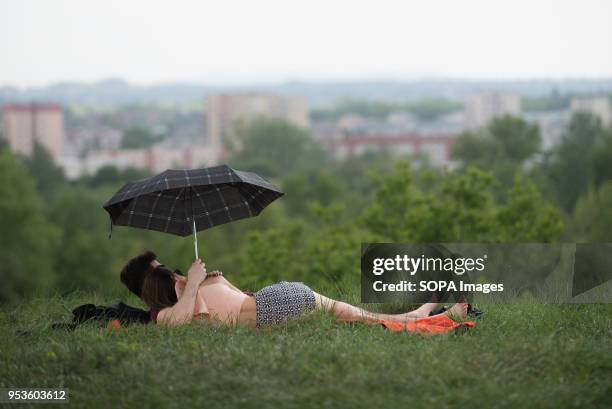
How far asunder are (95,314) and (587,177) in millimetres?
77824

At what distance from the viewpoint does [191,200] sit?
731 cm

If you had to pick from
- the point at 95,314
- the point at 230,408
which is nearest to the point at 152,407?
the point at 230,408

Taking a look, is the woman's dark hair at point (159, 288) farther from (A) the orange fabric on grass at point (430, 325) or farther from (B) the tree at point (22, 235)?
(B) the tree at point (22, 235)

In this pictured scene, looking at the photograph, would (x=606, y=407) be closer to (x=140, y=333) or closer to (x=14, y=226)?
(x=140, y=333)

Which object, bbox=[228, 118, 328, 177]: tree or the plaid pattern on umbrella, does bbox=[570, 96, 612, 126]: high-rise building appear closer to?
bbox=[228, 118, 328, 177]: tree

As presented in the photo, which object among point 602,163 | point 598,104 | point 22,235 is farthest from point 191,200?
point 598,104

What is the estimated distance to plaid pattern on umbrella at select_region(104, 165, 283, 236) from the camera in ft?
22.9

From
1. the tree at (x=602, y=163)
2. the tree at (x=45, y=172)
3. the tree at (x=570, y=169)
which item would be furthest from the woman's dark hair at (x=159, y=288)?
the tree at (x=45, y=172)

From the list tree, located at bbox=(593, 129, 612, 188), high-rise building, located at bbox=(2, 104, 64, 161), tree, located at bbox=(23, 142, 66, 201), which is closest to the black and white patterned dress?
tree, located at bbox=(593, 129, 612, 188)

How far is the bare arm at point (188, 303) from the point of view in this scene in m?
6.70

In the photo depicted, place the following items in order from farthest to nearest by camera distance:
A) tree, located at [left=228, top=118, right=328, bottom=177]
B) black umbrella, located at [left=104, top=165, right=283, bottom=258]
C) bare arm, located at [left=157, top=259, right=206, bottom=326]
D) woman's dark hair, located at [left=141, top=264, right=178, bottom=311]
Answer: tree, located at [left=228, top=118, right=328, bottom=177] → black umbrella, located at [left=104, top=165, right=283, bottom=258] → woman's dark hair, located at [left=141, top=264, right=178, bottom=311] → bare arm, located at [left=157, top=259, right=206, bottom=326]

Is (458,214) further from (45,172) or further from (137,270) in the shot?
(45,172)

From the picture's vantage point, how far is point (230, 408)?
493cm

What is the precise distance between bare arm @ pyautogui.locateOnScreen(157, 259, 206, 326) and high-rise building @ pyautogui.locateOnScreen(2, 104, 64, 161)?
15943cm
